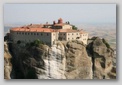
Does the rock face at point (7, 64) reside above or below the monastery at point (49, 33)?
below

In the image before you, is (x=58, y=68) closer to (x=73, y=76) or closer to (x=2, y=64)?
(x=73, y=76)

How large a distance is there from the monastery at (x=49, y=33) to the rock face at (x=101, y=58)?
23 centimetres

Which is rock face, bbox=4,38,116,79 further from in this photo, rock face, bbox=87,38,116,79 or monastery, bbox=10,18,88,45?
monastery, bbox=10,18,88,45

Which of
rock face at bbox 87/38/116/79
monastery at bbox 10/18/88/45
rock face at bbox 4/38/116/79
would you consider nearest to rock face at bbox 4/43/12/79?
rock face at bbox 4/38/116/79

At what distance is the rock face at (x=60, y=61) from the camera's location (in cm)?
906

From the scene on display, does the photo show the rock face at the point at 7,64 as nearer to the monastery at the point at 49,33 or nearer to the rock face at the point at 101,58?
the monastery at the point at 49,33

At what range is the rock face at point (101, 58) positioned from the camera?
29.7 feet

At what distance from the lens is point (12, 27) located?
29.4 feet

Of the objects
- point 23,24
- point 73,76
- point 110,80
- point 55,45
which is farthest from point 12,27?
point 110,80

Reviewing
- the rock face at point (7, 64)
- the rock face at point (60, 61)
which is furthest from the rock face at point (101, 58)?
the rock face at point (7, 64)

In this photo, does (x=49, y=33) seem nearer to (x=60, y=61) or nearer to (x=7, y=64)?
(x=60, y=61)

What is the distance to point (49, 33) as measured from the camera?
906 centimetres

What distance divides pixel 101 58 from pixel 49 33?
109cm
